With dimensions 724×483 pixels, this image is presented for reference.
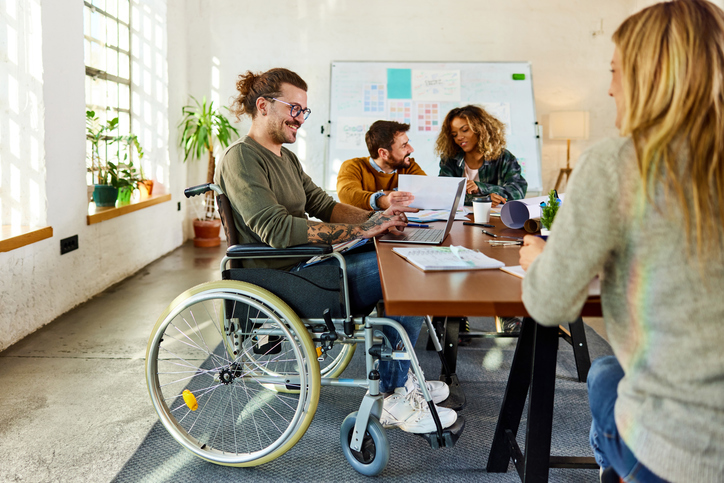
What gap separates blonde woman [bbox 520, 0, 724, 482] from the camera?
766 mm

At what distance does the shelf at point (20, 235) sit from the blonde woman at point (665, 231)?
256 centimetres

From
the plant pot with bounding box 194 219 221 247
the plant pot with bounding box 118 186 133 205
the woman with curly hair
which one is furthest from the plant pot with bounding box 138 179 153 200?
the woman with curly hair

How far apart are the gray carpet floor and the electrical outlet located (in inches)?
68.9

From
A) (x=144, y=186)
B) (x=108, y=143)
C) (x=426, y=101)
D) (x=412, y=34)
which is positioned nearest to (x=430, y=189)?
(x=108, y=143)

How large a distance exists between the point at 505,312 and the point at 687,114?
0.43m

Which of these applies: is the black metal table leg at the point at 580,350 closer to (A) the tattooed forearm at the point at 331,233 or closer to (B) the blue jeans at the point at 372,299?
(B) the blue jeans at the point at 372,299

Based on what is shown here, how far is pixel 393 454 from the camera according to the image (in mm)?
1746

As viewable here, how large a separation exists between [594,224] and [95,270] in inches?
138

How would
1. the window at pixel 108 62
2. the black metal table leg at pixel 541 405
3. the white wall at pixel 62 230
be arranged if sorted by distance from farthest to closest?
the window at pixel 108 62 < the white wall at pixel 62 230 < the black metal table leg at pixel 541 405

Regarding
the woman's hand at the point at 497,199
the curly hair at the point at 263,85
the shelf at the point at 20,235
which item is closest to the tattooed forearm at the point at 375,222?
the curly hair at the point at 263,85

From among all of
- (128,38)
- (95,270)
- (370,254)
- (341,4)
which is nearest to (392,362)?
(370,254)

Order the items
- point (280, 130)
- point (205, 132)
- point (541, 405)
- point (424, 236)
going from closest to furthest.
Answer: point (541, 405)
point (424, 236)
point (280, 130)
point (205, 132)

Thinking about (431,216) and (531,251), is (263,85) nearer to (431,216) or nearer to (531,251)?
(431,216)

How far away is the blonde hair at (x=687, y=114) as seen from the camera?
0.76m
